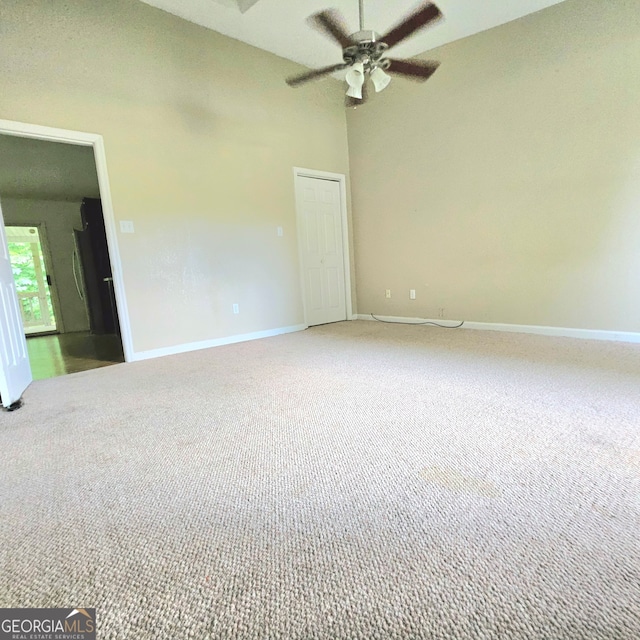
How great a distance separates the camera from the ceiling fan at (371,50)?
2254 millimetres

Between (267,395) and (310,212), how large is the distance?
3237 millimetres

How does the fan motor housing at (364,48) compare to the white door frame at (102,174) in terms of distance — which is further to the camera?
the white door frame at (102,174)

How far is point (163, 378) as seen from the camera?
9.13 feet

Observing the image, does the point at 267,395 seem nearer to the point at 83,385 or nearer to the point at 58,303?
the point at 83,385

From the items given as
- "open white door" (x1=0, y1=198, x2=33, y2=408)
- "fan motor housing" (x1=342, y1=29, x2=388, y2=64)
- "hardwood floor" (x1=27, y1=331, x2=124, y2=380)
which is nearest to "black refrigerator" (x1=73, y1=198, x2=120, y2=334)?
"hardwood floor" (x1=27, y1=331, x2=124, y2=380)

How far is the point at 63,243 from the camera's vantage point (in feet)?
22.2

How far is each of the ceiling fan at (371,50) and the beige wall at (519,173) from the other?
161 centimetres

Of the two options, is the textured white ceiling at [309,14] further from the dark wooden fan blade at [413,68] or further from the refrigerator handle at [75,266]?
the refrigerator handle at [75,266]

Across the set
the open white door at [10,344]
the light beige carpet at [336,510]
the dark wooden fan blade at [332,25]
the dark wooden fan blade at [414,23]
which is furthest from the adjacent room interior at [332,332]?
the dark wooden fan blade at [332,25]

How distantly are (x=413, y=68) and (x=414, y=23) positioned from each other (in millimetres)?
397

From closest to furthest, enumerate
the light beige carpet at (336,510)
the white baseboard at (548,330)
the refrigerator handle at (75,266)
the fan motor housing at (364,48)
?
the light beige carpet at (336,510)
the fan motor housing at (364,48)
the white baseboard at (548,330)
the refrigerator handle at (75,266)

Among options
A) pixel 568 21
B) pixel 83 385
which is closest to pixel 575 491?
pixel 83 385

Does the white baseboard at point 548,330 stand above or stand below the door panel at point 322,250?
below

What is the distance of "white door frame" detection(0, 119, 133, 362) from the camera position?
9.20 ft
